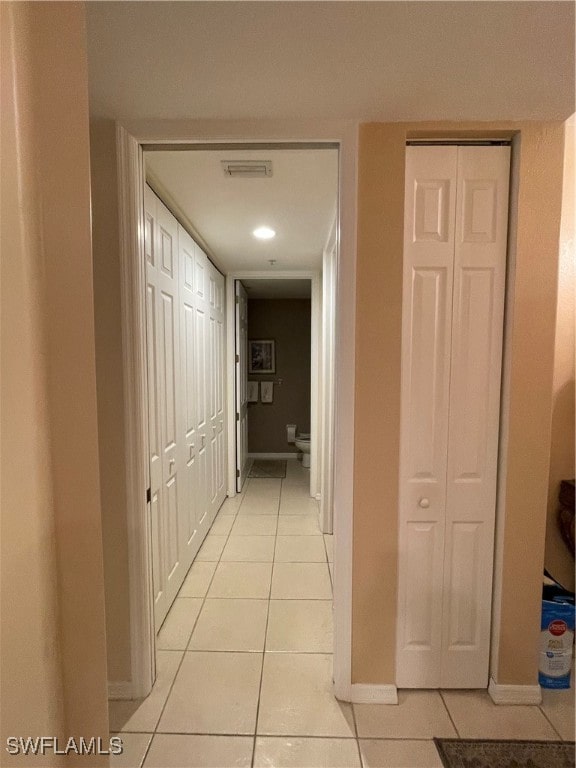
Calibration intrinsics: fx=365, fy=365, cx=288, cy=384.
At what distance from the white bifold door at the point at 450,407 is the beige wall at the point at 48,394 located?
4.03 ft

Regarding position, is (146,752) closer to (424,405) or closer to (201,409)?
(424,405)

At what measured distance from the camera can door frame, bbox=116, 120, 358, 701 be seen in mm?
1457

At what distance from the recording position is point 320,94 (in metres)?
1.29

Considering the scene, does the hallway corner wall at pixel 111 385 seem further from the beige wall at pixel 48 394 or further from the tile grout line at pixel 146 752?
the beige wall at pixel 48 394

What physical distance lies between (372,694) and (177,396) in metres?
1.78

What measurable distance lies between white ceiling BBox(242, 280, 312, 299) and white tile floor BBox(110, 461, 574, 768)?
10.8 ft

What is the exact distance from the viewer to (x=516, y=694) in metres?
1.57

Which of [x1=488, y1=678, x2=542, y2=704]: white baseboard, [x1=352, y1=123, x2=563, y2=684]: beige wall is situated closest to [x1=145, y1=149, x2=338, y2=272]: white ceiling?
[x1=352, y1=123, x2=563, y2=684]: beige wall

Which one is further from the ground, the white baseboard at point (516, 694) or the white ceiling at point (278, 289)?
the white ceiling at point (278, 289)

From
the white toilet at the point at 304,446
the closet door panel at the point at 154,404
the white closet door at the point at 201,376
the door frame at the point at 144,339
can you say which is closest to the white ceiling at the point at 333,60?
the door frame at the point at 144,339

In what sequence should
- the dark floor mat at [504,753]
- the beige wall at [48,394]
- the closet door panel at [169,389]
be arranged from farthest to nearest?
the closet door panel at [169,389] < the dark floor mat at [504,753] < the beige wall at [48,394]

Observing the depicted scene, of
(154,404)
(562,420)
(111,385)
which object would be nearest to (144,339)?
(111,385)

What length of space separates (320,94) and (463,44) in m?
0.46

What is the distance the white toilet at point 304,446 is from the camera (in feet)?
16.5
